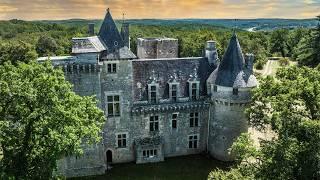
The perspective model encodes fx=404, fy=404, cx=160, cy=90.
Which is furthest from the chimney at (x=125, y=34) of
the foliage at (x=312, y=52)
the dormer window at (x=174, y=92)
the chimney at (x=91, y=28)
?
the foliage at (x=312, y=52)

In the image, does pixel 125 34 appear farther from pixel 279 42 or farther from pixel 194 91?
pixel 279 42

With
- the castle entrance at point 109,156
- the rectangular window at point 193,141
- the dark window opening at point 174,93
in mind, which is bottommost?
the castle entrance at point 109,156

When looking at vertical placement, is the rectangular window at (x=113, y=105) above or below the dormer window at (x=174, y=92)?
below

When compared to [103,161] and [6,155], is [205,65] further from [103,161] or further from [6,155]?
[6,155]

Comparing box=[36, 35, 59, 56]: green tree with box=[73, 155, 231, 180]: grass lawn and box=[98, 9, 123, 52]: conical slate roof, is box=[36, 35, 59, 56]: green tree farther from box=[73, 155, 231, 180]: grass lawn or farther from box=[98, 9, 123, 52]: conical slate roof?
box=[73, 155, 231, 180]: grass lawn

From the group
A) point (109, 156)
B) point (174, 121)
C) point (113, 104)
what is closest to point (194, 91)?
point (174, 121)

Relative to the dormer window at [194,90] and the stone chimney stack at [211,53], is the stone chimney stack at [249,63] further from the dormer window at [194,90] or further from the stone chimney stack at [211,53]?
the dormer window at [194,90]

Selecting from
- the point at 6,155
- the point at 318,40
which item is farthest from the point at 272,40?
the point at 6,155
